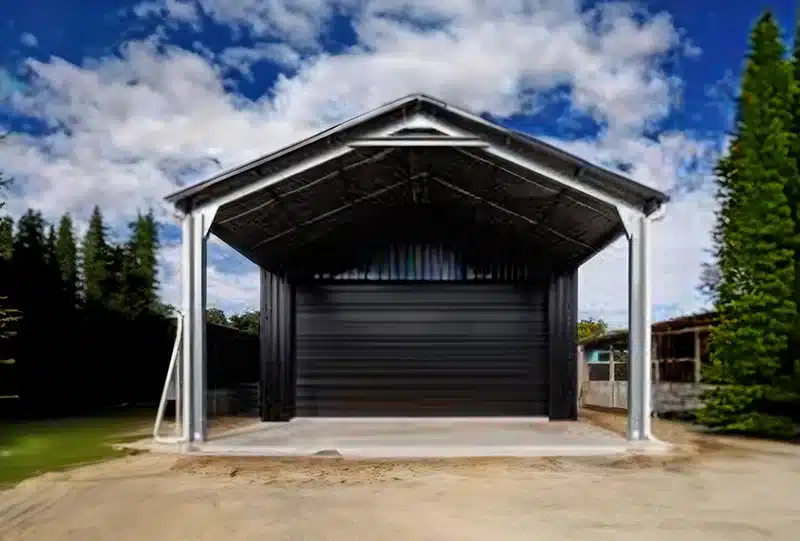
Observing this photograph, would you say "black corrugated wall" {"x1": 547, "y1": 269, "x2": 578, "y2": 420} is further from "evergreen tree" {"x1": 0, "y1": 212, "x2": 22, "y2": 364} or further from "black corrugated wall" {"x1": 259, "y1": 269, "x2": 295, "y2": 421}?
"evergreen tree" {"x1": 0, "y1": 212, "x2": 22, "y2": 364}

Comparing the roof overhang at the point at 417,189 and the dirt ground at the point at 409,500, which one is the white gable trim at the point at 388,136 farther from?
the dirt ground at the point at 409,500

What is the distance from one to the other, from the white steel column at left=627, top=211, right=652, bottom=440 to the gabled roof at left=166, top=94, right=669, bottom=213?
41 cm

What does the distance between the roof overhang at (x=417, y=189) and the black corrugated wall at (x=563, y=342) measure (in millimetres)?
540

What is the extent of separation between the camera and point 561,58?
20594 millimetres

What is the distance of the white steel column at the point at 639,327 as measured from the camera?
35.6 feet

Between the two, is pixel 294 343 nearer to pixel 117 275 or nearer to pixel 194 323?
pixel 194 323

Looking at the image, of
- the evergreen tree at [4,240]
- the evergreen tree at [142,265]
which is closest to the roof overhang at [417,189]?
the evergreen tree at [4,240]

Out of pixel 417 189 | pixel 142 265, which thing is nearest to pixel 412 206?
pixel 417 189

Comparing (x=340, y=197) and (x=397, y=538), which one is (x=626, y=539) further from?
(x=340, y=197)

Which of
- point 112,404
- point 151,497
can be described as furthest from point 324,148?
point 112,404

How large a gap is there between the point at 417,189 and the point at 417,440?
15.3 feet

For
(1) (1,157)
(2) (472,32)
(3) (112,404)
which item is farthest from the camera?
(3) (112,404)

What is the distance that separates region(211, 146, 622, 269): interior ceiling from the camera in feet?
39.0

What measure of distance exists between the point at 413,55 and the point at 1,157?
7.71 meters
